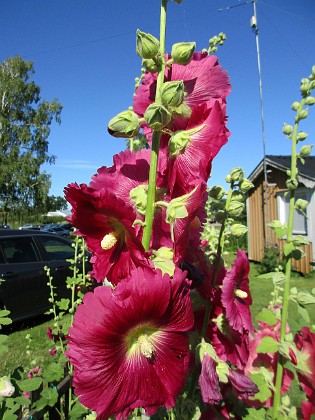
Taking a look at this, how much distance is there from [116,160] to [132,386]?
424 millimetres

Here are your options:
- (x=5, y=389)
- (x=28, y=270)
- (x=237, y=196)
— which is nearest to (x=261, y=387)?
(x=237, y=196)

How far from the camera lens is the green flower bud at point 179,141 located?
66cm

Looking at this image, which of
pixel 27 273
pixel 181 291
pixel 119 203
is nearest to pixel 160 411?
pixel 181 291

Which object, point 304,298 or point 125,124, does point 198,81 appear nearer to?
point 125,124

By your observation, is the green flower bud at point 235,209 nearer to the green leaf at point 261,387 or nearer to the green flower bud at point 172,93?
the green flower bud at point 172,93

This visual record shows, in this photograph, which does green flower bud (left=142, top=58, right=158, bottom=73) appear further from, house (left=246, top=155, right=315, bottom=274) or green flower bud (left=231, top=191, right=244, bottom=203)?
house (left=246, top=155, right=315, bottom=274)

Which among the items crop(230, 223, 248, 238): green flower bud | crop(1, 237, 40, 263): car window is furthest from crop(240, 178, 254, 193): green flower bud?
crop(1, 237, 40, 263): car window

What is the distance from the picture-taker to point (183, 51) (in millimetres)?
650

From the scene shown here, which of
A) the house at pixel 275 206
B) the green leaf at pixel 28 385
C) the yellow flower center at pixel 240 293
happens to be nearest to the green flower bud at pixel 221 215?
the yellow flower center at pixel 240 293

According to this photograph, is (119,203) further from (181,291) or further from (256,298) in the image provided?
(256,298)

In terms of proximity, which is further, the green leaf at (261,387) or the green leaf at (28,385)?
the green leaf at (28,385)

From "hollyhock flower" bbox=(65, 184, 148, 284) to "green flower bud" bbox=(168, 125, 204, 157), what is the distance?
0.15m

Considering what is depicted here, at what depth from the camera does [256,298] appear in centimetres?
699

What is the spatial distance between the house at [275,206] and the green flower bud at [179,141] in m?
8.83
